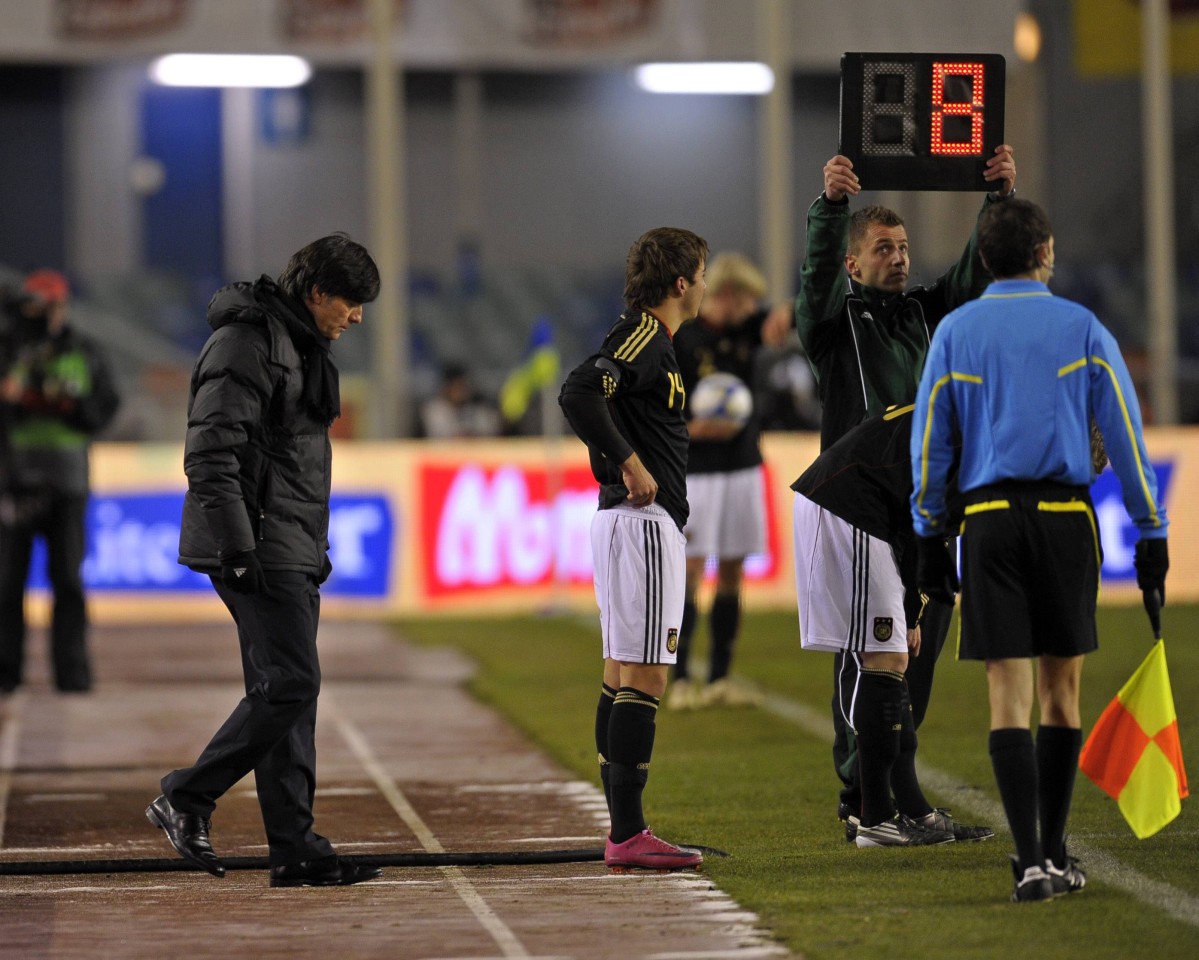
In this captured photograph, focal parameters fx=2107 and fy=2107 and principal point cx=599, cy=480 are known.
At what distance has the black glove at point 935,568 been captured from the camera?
18.4 ft

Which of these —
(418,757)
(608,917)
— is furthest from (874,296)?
(418,757)

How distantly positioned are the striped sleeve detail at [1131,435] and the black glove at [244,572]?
236 centimetres

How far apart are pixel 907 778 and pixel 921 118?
204cm

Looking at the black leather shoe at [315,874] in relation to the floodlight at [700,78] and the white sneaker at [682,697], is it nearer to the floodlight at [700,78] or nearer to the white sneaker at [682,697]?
the white sneaker at [682,697]

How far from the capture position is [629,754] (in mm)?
6168

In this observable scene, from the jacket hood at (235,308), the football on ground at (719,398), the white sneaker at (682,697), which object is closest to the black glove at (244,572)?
the jacket hood at (235,308)

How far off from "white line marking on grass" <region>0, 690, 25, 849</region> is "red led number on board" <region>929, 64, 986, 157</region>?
3856mm

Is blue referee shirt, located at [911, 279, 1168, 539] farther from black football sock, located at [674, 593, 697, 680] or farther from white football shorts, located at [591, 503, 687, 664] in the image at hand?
black football sock, located at [674, 593, 697, 680]

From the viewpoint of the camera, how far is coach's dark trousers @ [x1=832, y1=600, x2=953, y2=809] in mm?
6770

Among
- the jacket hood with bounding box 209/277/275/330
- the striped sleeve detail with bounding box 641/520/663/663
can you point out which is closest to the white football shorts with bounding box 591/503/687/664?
the striped sleeve detail with bounding box 641/520/663/663

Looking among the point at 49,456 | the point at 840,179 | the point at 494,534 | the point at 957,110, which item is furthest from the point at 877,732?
the point at 494,534

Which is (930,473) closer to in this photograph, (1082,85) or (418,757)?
(418,757)

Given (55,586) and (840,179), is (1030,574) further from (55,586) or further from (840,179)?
(55,586)

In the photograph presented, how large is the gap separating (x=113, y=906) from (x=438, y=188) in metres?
22.0
